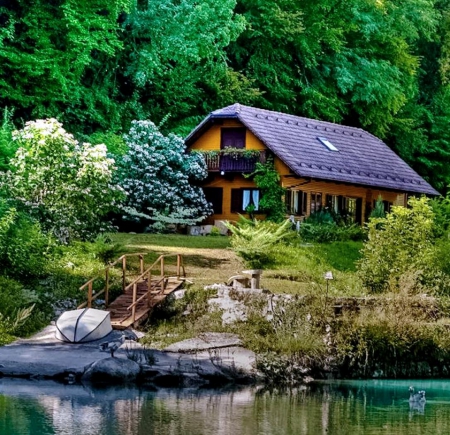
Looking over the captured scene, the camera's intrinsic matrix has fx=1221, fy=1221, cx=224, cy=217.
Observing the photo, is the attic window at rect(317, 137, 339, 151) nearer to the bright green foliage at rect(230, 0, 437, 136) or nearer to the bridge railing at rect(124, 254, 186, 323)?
the bright green foliage at rect(230, 0, 437, 136)

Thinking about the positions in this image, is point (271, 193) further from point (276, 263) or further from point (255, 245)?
point (255, 245)

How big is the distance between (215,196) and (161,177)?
349cm

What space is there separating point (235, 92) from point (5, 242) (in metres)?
25.6

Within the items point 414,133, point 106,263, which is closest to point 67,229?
point 106,263

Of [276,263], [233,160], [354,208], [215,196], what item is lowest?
[276,263]

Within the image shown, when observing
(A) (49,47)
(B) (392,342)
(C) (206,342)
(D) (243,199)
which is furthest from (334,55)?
(C) (206,342)

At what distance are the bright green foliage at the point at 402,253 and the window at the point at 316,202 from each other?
1652 cm

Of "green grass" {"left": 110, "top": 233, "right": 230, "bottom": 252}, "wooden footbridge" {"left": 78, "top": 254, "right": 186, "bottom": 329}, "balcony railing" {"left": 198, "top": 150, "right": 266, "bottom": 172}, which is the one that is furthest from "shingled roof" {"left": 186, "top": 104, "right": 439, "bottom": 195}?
"wooden footbridge" {"left": 78, "top": 254, "right": 186, "bottom": 329}

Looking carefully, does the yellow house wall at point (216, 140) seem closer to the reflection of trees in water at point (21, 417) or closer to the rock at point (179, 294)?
the rock at point (179, 294)

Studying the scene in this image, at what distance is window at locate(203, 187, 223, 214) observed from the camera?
1961 inches

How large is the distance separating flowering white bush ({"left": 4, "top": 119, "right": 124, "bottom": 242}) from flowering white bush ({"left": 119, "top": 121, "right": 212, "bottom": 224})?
33.5 ft

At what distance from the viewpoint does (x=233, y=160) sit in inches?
1923

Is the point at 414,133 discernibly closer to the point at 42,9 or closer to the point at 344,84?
the point at 344,84

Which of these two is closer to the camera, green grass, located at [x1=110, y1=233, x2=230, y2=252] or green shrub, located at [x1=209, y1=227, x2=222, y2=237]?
green grass, located at [x1=110, y1=233, x2=230, y2=252]
